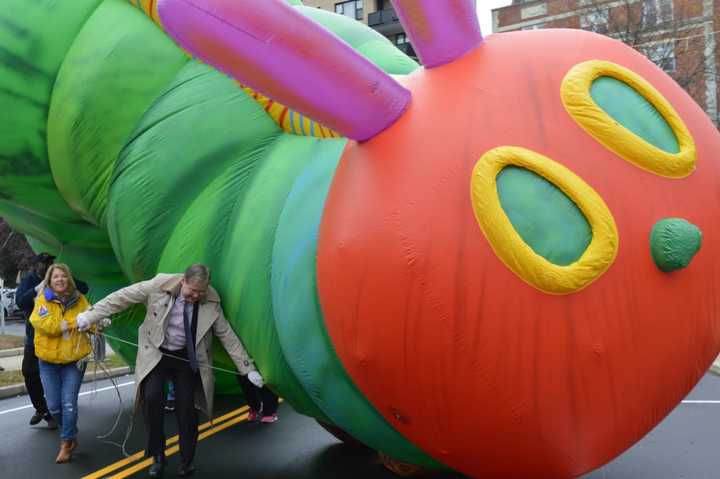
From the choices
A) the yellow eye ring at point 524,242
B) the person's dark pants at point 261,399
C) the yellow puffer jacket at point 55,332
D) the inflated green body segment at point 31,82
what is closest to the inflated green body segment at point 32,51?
the inflated green body segment at point 31,82

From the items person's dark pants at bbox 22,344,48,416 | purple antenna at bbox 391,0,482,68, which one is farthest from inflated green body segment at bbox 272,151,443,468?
person's dark pants at bbox 22,344,48,416

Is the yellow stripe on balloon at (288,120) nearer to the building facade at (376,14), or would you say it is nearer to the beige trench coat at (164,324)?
the beige trench coat at (164,324)

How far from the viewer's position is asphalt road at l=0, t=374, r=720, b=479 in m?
5.24

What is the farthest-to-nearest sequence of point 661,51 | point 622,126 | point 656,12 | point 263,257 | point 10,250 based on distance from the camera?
point 10,250 → point 661,51 → point 656,12 → point 263,257 → point 622,126

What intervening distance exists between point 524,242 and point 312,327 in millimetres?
1132

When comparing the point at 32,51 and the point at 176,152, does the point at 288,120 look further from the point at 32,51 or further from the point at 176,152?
the point at 32,51

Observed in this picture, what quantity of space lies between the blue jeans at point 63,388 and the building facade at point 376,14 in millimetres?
34325

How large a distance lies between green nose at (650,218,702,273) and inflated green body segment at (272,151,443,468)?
140 centimetres

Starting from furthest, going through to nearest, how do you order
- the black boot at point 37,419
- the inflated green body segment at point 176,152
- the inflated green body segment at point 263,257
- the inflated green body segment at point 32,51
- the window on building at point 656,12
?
the window on building at point 656,12 → the black boot at point 37,419 → the inflated green body segment at point 32,51 → the inflated green body segment at point 176,152 → the inflated green body segment at point 263,257

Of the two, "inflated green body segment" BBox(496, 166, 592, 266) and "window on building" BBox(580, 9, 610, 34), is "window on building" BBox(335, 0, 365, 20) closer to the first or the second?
"window on building" BBox(580, 9, 610, 34)

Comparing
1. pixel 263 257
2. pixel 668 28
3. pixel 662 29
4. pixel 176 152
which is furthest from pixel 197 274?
pixel 668 28

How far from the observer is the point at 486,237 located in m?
2.84

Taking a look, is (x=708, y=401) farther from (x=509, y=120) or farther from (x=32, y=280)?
(x=32, y=280)

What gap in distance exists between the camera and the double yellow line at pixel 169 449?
528 centimetres
